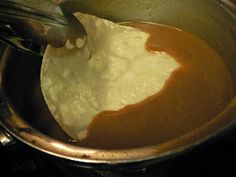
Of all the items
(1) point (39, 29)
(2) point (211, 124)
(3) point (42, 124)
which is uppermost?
(1) point (39, 29)

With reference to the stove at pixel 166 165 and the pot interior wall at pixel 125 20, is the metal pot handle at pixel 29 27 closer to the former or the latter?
the pot interior wall at pixel 125 20

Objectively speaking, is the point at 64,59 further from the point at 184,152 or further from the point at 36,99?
the point at 184,152

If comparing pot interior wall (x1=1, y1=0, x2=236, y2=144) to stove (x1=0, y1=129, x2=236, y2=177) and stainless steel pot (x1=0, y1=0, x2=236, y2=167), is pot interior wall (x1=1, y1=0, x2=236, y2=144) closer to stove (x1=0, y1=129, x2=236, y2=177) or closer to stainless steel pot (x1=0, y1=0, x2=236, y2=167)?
stainless steel pot (x1=0, y1=0, x2=236, y2=167)

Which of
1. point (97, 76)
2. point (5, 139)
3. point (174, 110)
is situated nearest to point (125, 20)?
point (97, 76)

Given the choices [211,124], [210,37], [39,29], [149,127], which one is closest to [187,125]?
[149,127]

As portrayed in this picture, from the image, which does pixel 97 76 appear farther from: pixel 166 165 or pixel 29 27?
pixel 166 165

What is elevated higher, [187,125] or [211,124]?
[211,124]

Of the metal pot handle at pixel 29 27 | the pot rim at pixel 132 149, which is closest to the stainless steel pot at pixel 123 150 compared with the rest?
the pot rim at pixel 132 149
